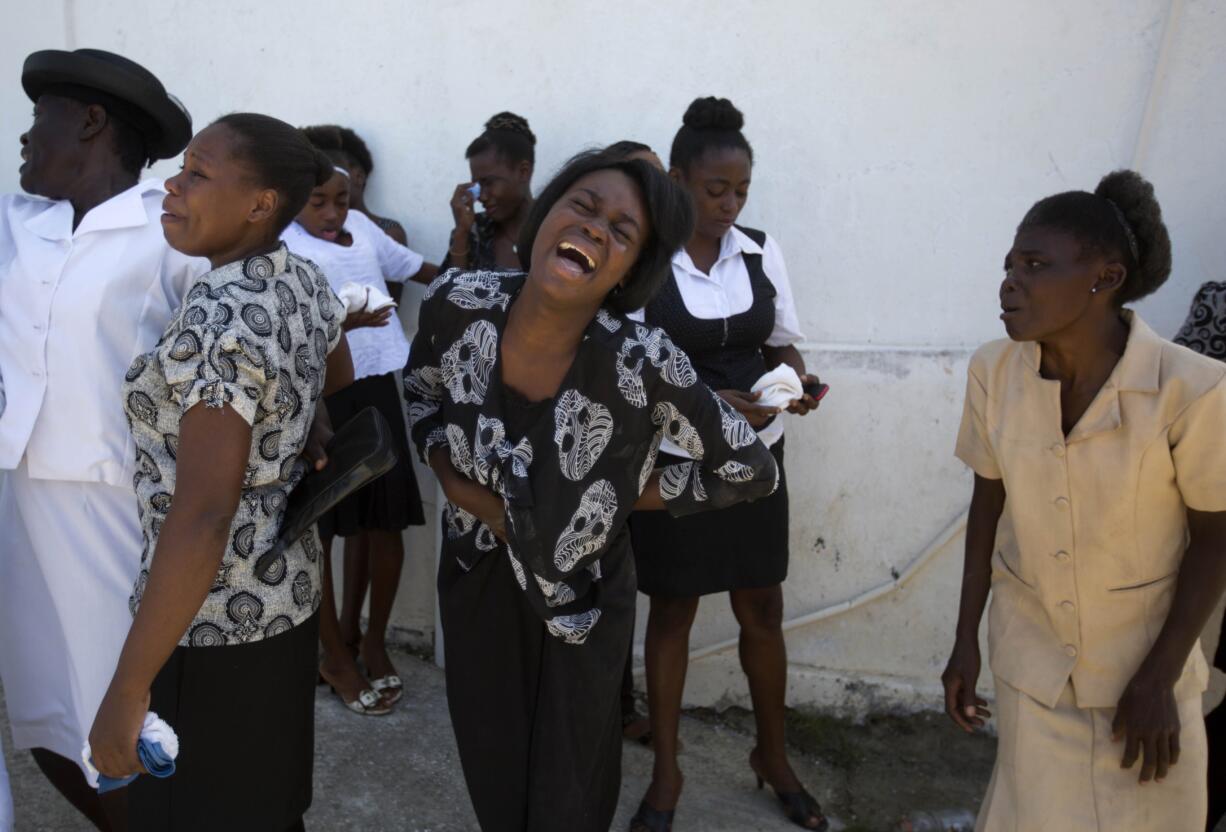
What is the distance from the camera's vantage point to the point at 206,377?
1.79m

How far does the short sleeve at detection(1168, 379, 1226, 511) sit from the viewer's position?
6.82 ft

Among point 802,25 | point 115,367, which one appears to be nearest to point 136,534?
point 115,367

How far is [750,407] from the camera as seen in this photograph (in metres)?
2.77

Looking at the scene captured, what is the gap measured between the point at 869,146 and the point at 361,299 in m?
2.00

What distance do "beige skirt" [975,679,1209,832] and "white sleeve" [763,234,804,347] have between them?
1451 mm

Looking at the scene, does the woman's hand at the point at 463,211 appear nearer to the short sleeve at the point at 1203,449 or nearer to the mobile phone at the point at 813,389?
the mobile phone at the point at 813,389

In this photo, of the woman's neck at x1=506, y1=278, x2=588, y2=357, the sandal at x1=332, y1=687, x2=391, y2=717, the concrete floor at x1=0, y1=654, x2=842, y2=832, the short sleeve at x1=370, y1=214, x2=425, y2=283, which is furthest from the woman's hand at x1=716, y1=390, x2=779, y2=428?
the sandal at x1=332, y1=687, x2=391, y2=717

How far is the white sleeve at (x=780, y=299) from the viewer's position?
3324 millimetres

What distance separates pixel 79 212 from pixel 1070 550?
7.42ft

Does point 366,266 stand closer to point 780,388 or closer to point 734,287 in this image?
point 734,287

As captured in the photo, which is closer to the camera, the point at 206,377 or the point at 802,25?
the point at 206,377

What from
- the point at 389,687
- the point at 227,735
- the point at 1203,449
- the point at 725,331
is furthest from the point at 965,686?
the point at 389,687

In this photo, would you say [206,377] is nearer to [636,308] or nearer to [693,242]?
[636,308]

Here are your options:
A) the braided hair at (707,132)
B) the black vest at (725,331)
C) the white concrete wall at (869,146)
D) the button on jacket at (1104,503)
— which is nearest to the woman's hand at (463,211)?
the white concrete wall at (869,146)
